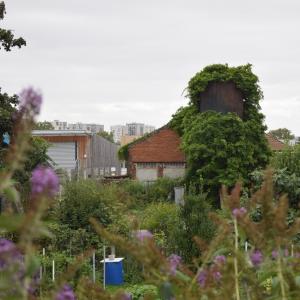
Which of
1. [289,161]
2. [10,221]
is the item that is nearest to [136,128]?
[289,161]

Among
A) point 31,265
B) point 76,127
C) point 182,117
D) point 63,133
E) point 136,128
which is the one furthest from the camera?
point 136,128

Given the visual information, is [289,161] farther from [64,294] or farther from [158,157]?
[158,157]

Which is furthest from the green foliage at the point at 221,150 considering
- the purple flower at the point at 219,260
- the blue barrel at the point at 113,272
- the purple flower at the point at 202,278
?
the purple flower at the point at 202,278

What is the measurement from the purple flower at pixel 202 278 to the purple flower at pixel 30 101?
2.84 feet

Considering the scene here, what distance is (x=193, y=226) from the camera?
12586 mm

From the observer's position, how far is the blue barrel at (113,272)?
1225 centimetres

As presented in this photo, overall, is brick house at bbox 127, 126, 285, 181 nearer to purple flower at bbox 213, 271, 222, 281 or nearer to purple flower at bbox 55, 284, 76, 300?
purple flower at bbox 213, 271, 222, 281

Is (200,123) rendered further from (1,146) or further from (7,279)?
(7,279)

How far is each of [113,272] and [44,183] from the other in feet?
37.1

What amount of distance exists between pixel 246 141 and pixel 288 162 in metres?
10.3

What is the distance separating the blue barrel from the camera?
12250 mm

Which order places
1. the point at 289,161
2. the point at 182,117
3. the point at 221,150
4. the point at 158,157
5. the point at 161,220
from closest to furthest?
1. the point at 289,161
2. the point at 161,220
3. the point at 221,150
4. the point at 182,117
5. the point at 158,157

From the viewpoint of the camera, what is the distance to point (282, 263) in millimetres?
1893

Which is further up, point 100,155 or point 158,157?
point 100,155
